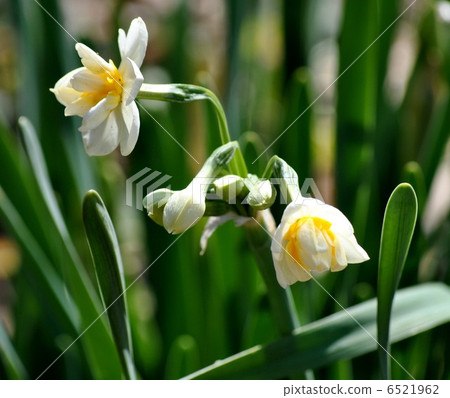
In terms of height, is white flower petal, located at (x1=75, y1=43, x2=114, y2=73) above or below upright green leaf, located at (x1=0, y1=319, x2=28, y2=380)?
above

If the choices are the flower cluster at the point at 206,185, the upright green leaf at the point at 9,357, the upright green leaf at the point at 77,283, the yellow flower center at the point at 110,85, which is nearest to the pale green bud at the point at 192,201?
the flower cluster at the point at 206,185

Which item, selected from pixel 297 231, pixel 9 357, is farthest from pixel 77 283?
pixel 297 231

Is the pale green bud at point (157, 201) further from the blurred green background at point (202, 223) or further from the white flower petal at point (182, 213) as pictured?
the blurred green background at point (202, 223)

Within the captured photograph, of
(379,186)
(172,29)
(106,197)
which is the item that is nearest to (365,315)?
(379,186)

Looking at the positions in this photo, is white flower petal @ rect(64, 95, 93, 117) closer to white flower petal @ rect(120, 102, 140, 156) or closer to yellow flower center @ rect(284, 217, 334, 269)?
white flower petal @ rect(120, 102, 140, 156)

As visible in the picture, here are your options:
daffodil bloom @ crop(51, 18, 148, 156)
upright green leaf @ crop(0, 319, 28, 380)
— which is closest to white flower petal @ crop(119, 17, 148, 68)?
daffodil bloom @ crop(51, 18, 148, 156)

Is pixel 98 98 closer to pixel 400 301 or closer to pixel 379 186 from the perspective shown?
pixel 400 301

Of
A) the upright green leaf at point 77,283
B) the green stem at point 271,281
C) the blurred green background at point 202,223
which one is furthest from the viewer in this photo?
the blurred green background at point 202,223
